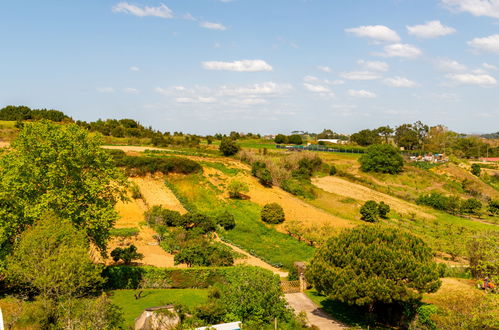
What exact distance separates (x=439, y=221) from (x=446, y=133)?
347ft

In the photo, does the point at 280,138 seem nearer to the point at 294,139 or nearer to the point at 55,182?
the point at 294,139

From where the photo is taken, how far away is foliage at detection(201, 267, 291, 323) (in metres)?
17.5

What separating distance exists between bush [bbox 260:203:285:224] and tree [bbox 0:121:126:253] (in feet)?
68.8

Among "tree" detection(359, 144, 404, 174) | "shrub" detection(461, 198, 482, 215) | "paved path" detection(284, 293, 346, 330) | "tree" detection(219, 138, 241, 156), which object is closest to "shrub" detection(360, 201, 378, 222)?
"shrub" detection(461, 198, 482, 215)

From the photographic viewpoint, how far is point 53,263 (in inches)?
664

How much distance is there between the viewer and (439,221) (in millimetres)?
50188

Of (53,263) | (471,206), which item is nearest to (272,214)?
(53,263)

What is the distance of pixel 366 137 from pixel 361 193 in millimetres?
73250

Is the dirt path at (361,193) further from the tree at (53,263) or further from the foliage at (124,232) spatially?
the tree at (53,263)

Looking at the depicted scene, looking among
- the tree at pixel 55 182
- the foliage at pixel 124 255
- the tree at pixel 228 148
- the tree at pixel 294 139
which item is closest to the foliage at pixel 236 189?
the tree at pixel 228 148

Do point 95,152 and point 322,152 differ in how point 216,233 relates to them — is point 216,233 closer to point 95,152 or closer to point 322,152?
point 95,152

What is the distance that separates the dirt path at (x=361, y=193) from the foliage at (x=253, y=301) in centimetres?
4078

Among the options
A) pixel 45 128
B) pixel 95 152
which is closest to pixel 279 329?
pixel 95 152

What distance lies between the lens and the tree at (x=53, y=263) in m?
16.8
